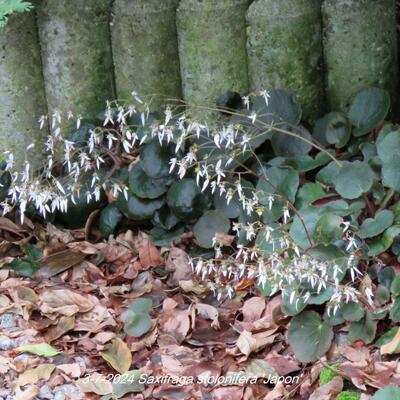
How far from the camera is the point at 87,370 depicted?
2715 millimetres

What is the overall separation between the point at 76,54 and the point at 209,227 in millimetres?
894

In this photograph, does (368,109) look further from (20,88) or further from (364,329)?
(20,88)

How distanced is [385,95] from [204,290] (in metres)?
0.91

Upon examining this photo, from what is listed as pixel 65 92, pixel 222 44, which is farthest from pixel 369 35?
pixel 65 92

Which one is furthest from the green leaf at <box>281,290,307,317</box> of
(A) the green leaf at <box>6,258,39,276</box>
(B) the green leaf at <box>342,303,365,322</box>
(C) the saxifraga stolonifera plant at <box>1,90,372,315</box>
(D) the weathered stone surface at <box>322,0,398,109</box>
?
(A) the green leaf at <box>6,258,39,276</box>

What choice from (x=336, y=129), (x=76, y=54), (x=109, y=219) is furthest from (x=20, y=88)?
(x=336, y=129)

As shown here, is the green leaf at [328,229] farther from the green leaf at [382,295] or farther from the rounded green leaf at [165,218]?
the rounded green leaf at [165,218]

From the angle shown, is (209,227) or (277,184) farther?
(209,227)

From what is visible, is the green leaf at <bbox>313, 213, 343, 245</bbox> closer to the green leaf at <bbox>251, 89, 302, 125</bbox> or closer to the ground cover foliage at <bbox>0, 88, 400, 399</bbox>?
the ground cover foliage at <bbox>0, 88, 400, 399</bbox>

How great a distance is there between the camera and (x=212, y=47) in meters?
3.33

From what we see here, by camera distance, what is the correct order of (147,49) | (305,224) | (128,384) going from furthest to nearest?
(147,49)
(305,224)
(128,384)

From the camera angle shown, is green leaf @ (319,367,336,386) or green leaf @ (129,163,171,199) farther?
green leaf @ (129,163,171,199)

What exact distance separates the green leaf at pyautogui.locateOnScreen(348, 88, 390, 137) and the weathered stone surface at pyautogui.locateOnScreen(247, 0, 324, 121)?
22 cm

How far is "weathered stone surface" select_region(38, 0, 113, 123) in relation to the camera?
345 cm
